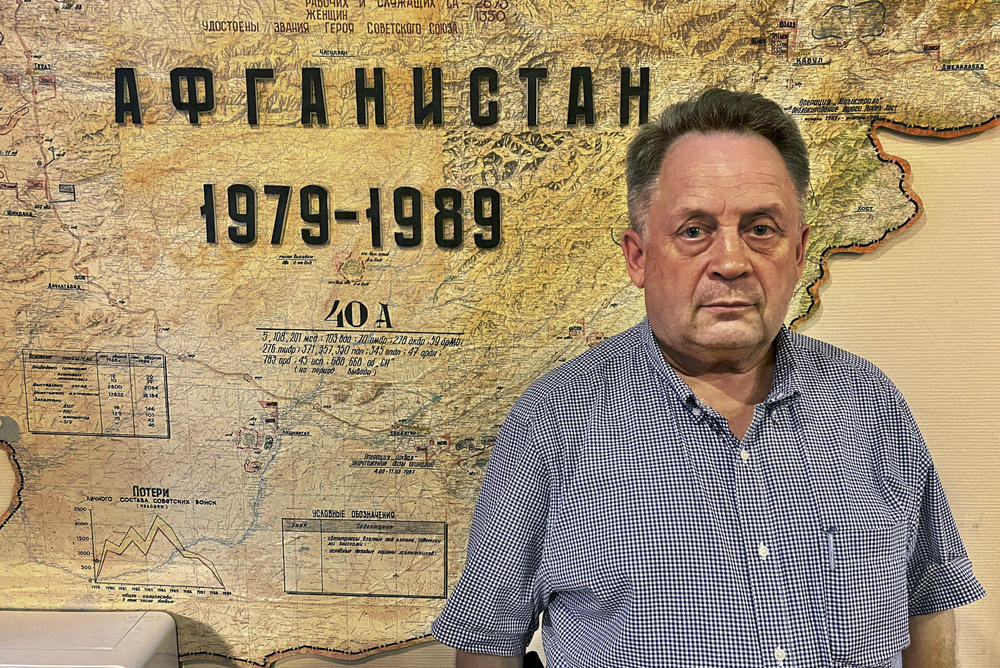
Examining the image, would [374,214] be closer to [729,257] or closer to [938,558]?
[729,257]

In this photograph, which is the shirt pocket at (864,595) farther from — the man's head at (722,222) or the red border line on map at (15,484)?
the red border line on map at (15,484)

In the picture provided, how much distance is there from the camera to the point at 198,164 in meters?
1.58

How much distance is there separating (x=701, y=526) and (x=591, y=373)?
32cm

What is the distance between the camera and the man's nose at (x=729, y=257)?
1209mm

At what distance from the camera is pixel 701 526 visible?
4.12 feet

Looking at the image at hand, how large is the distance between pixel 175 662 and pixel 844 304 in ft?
5.34

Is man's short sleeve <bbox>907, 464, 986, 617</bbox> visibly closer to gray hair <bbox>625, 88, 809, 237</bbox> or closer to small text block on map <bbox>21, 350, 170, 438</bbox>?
gray hair <bbox>625, 88, 809, 237</bbox>

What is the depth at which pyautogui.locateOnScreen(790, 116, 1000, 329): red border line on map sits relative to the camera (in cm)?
152

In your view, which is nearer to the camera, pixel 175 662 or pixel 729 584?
pixel 729 584

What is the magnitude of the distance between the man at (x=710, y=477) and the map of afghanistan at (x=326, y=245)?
273 mm

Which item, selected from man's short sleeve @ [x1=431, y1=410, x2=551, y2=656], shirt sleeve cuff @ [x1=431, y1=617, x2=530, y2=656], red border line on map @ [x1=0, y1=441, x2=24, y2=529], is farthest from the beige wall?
red border line on map @ [x1=0, y1=441, x2=24, y2=529]

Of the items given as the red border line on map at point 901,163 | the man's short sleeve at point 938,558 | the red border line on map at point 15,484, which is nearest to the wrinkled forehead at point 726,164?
the red border line on map at point 901,163

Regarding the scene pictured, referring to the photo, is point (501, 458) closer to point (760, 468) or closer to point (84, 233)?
point (760, 468)

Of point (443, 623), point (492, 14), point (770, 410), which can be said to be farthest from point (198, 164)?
point (770, 410)
